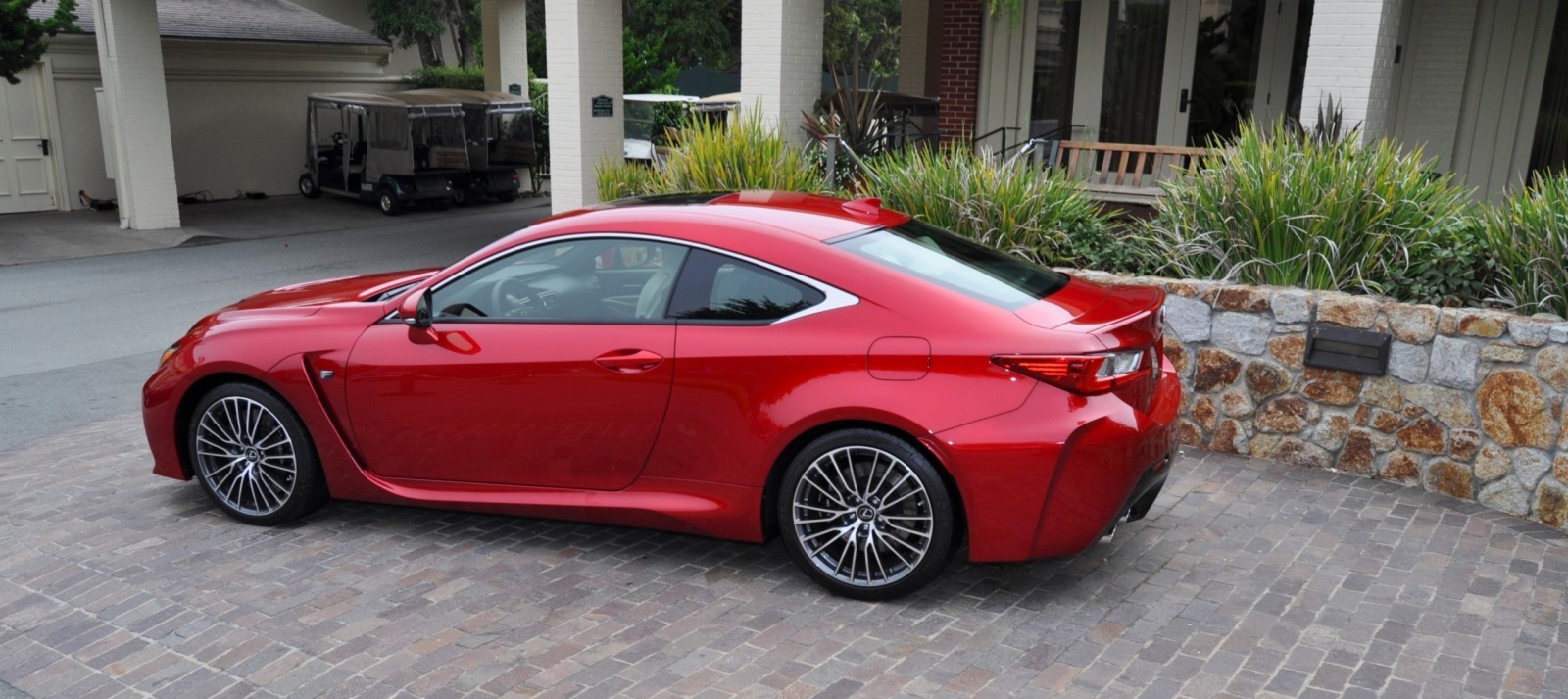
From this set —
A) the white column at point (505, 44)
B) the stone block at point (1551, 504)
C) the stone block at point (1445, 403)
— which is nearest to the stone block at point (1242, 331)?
the stone block at point (1445, 403)

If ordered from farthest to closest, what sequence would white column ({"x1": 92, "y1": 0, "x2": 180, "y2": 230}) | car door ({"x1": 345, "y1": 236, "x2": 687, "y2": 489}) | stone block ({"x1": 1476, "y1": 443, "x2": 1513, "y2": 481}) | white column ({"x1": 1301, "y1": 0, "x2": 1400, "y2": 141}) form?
white column ({"x1": 92, "y1": 0, "x2": 180, "y2": 230})
white column ({"x1": 1301, "y1": 0, "x2": 1400, "y2": 141})
stone block ({"x1": 1476, "y1": 443, "x2": 1513, "y2": 481})
car door ({"x1": 345, "y1": 236, "x2": 687, "y2": 489})

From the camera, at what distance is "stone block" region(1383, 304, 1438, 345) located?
6082mm

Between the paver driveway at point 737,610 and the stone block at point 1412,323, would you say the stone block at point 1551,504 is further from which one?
the stone block at point 1412,323

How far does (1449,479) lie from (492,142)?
68.0ft

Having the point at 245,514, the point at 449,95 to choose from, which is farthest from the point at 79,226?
the point at 245,514

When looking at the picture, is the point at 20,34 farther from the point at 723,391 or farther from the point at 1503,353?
the point at 1503,353

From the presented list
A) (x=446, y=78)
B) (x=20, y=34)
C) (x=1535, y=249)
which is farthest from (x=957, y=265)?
(x=446, y=78)

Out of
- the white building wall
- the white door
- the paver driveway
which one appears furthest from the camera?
the white door

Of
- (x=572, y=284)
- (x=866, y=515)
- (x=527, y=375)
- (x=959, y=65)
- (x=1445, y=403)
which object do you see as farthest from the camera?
(x=959, y=65)

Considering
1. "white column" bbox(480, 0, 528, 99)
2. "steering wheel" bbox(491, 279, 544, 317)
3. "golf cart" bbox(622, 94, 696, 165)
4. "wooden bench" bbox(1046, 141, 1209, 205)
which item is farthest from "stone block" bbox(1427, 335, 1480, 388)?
"white column" bbox(480, 0, 528, 99)

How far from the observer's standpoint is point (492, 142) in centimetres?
2420

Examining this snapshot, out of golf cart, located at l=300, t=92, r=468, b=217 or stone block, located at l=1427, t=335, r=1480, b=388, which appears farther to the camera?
golf cart, located at l=300, t=92, r=468, b=217

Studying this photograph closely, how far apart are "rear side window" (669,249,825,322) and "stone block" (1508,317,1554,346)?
3.44 metres

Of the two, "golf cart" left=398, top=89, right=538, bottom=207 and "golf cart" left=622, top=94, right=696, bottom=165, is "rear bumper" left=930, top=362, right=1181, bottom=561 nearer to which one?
"golf cart" left=398, top=89, right=538, bottom=207
